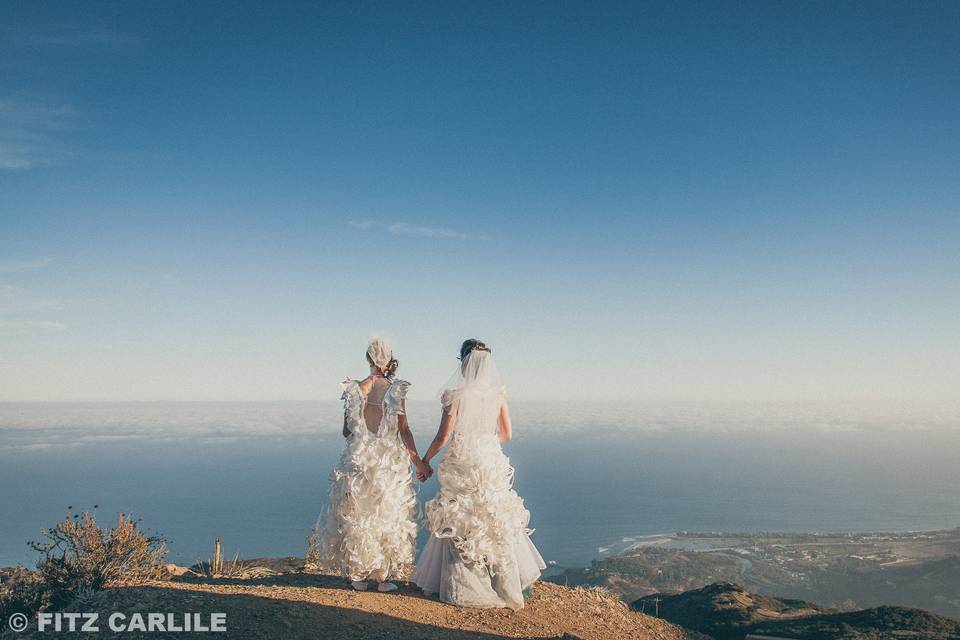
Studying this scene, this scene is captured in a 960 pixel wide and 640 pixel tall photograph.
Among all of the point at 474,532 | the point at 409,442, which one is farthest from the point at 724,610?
the point at 409,442

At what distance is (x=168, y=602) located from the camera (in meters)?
5.37

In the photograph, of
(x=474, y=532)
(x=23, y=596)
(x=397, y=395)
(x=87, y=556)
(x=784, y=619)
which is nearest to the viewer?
(x=23, y=596)

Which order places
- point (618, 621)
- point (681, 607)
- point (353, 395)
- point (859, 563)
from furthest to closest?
1. point (859, 563)
2. point (681, 607)
3. point (618, 621)
4. point (353, 395)

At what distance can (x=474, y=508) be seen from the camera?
6.17 m

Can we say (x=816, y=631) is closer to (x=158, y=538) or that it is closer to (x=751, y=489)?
(x=158, y=538)

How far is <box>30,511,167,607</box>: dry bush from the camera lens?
6008 mm

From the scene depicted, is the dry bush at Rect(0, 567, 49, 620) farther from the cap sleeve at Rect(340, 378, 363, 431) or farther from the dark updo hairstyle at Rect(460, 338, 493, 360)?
the dark updo hairstyle at Rect(460, 338, 493, 360)

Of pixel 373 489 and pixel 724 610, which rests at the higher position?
pixel 373 489

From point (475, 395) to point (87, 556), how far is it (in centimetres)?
465

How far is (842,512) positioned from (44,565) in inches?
5659

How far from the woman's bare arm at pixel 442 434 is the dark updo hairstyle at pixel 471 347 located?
69 centimetres

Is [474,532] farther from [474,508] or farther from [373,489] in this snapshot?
[373,489]

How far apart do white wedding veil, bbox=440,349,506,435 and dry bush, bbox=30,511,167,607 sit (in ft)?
13.0

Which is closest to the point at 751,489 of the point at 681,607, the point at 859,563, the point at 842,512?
the point at 842,512
